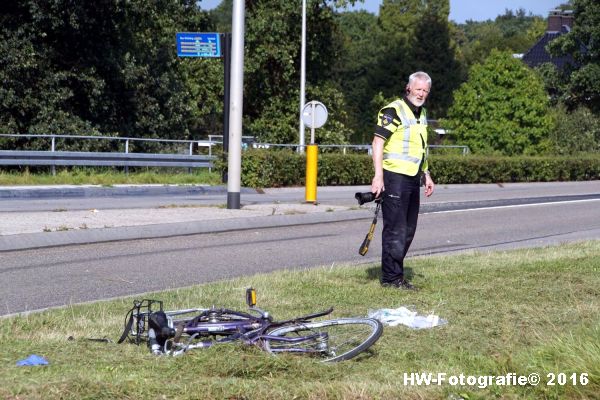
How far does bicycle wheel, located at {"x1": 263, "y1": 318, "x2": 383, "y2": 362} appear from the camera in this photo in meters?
5.80

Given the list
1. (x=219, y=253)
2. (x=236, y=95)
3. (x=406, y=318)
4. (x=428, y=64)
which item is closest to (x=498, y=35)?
(x=428, y=64)

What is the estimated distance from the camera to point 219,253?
40.3 feet

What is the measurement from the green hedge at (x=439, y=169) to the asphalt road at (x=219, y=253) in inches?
375

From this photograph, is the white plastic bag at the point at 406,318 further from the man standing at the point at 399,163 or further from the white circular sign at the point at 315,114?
the white circular sign at the point at 315,114

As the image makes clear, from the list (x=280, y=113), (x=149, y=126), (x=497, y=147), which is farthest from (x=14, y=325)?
(x=497, y=147)

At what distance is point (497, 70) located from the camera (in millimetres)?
48594

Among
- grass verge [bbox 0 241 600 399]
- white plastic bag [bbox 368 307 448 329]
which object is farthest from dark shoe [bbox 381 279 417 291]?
white plastic bag [bbox 368 307 448 329]

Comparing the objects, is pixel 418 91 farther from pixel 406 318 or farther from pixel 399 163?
pixel 406 318

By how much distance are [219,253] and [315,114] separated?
44.5 ft

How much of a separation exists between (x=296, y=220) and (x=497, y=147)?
33.0 metres

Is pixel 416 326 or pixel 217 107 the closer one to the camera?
pixel 416 326

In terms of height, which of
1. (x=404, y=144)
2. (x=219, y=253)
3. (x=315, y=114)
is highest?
(x=315, y=114)

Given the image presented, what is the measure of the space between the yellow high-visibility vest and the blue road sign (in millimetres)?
12902

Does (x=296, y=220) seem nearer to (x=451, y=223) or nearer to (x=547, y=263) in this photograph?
(x=451, y=223)
